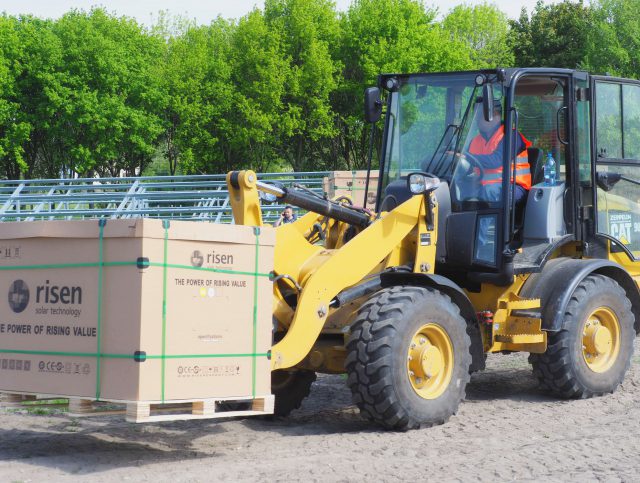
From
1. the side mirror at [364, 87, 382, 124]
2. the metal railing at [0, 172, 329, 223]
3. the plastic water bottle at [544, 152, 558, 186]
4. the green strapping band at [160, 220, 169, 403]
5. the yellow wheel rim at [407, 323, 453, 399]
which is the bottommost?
the yellow wheel rim at [407, 323, 453, 399]

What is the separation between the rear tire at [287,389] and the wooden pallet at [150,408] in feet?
5.21

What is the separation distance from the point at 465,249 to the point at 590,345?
5.13ft

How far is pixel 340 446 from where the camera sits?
709 centimetres

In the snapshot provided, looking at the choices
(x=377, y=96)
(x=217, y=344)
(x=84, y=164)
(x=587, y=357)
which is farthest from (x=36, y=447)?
(x=84, y=164)

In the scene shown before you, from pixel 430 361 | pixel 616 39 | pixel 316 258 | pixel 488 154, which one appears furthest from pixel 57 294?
pixel 616 39

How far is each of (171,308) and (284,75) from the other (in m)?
44.8

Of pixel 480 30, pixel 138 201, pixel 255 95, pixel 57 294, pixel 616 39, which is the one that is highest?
pixel 480 30

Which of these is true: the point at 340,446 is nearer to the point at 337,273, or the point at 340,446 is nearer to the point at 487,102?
the point at 337,273

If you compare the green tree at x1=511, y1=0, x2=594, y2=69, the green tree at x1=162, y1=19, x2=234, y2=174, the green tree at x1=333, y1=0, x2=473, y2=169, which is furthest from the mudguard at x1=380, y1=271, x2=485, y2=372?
the green tree at x1=511, y1=0, x2=594, y2=69

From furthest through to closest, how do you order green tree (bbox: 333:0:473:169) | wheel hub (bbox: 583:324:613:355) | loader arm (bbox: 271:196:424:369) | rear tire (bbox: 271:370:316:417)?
green tree (bbox: 333:0:473:169)
wheel hub (bbox: 583:324:613:355)
rear tire (bbox: 271:370:316:417)
loader arm (bbox: 271:196:424:369)

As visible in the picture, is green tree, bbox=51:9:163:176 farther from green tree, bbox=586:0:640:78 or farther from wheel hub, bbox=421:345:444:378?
wheel hub, bbox=421:345:444:378

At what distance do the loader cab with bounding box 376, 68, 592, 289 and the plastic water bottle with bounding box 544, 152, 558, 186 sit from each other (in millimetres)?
40

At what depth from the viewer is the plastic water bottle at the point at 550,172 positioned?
30.0ft

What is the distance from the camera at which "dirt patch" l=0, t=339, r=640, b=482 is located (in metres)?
6.30
